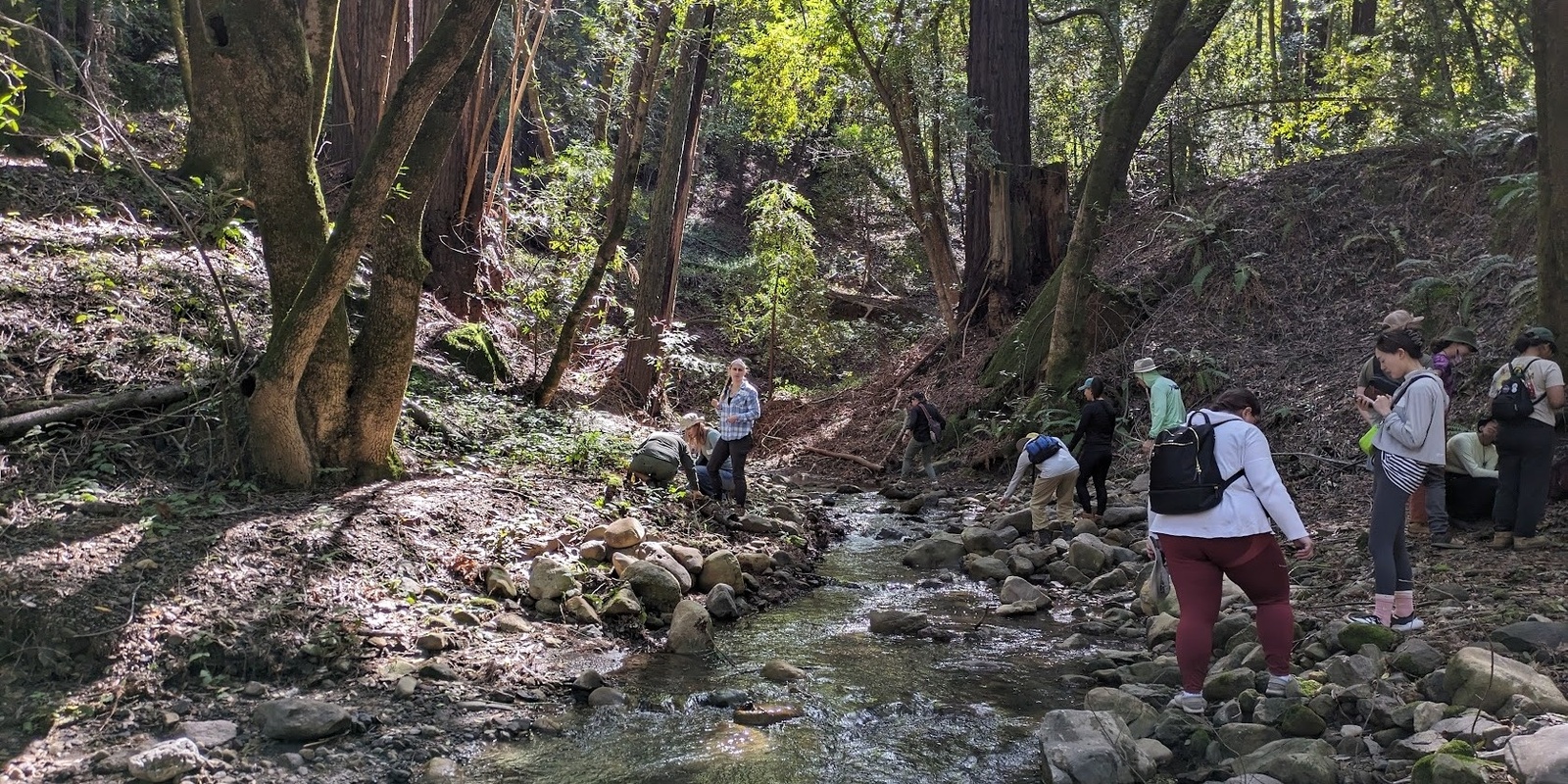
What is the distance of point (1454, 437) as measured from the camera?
25.7 feet

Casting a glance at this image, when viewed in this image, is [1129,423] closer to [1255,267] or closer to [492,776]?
[1255,267]

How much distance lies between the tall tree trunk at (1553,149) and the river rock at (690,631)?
7.29 meters

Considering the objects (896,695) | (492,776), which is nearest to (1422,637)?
(896,695)

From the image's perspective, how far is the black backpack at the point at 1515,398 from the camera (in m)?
6.84

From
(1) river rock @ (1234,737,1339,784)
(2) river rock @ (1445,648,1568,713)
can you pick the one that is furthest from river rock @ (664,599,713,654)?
(2) river rock @ (1445,648,1568,713)

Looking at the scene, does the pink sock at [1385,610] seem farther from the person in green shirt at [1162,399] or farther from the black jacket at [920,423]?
the black jacket at [920,423]

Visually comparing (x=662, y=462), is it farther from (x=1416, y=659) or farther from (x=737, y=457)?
(x=1416, y=659)

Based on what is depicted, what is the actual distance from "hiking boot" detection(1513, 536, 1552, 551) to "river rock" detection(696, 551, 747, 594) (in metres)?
5.77

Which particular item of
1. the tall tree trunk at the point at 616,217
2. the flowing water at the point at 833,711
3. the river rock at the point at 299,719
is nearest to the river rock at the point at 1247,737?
the flowing water at the point at 833,711

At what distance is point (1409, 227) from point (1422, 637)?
9.27 metres

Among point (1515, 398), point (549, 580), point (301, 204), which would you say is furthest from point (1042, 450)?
point (301, 204)

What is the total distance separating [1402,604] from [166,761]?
21.8 ft

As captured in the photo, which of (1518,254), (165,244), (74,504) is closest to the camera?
(74,504)

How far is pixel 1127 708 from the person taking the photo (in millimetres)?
5195
